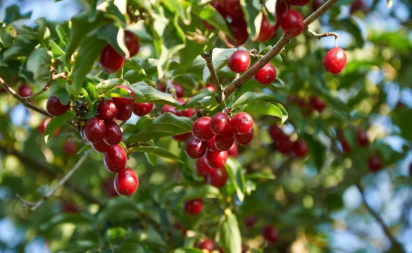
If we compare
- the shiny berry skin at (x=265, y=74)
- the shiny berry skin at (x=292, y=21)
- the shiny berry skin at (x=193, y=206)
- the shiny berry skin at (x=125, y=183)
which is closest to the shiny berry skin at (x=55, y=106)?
the shiny berry skin at (x=125, y=183)

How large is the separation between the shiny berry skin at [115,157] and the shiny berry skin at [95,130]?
0.16m

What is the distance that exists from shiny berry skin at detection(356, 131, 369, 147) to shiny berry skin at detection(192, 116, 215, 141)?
2.12m

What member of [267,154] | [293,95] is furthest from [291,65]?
[267,154]

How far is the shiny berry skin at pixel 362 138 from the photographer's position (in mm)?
3822

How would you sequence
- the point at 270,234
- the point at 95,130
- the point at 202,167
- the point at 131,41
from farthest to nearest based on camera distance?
the point at 270,234, the point at 202,167, the point at 95,130, the point at 131,41

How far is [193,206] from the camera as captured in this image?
2.96 m

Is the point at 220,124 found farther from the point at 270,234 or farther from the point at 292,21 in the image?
the point at 270,234

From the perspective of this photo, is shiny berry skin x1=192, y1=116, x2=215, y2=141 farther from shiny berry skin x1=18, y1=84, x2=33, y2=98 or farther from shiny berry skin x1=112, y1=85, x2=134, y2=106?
shiny berry skin x1=18, y1=84, x2=33, y2=98

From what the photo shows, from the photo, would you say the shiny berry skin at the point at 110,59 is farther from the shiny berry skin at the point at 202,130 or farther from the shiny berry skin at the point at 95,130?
the shiny berry skin at the point at 202,130

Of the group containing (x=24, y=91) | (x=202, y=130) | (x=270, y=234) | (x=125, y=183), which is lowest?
(x=270, y=234)

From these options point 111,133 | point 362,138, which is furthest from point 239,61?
point 362,138

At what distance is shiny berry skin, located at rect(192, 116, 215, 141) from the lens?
6.48 feet

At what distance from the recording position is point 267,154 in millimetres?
4344

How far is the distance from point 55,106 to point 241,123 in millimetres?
655
